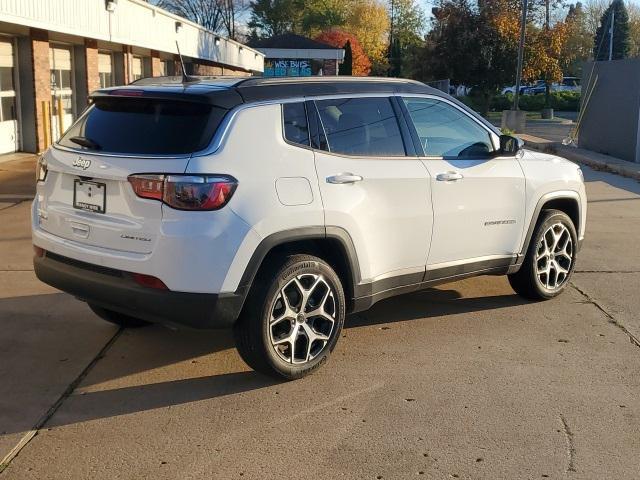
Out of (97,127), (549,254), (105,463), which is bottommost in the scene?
(105,463)

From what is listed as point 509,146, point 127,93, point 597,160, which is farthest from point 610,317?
point 597,160

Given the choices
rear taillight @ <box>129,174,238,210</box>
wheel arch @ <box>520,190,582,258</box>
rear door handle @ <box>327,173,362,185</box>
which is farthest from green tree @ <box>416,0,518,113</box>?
rear taillight @ <box>129,174,238,210</box>

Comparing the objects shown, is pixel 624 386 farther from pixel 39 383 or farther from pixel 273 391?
pixel 39 383

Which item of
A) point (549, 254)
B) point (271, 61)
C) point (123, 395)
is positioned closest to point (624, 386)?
point (549, 254)

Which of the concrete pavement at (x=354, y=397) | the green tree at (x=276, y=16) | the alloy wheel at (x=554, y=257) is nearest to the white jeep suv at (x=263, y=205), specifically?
the concrete pavement at (x=354, y=397)

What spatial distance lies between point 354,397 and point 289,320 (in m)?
0.61

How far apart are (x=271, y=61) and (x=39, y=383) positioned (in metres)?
52.6

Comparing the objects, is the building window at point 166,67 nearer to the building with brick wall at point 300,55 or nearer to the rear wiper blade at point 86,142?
the building with brick wall at point 300,55

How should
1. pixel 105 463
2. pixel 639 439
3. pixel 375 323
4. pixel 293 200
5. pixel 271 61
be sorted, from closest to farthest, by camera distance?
1. pixel 105 463
2. pixel 639 439
3. pixel 293 200
4. pixel 375 323
5. pixel 271 61

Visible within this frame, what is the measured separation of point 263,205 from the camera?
13.8ft

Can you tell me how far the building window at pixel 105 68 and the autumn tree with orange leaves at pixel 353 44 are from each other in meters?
47.1

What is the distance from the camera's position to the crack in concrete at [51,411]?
3.69m

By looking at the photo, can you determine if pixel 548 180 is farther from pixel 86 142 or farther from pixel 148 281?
pixel 86 142

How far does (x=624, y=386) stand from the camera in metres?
4.64
